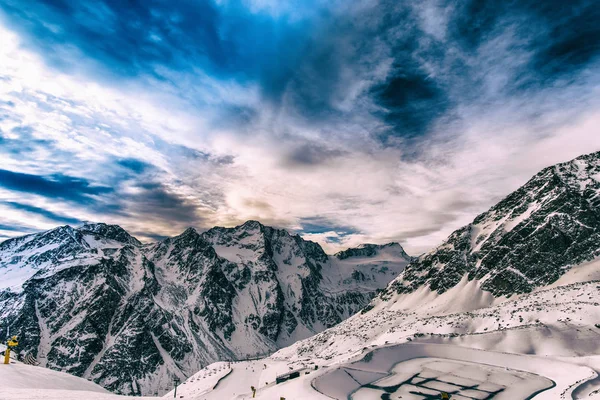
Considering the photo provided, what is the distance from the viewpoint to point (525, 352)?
66.0m

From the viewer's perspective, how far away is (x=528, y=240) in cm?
14838

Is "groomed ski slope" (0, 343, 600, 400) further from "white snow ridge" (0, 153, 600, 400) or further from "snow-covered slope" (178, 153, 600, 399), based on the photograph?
"snow-covered slope" (178, 153, 600, 399)

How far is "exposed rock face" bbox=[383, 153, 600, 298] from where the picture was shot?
134 meters

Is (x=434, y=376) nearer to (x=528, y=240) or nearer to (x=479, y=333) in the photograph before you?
(x=479, y=333)

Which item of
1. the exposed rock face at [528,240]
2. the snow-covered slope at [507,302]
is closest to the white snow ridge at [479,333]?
the snow-covered slope at [507,302]

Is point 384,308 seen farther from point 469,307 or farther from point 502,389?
point 502,389

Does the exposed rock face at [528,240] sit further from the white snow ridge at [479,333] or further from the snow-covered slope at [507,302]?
the white snow ridge at [479,333]

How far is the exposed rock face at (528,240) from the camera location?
440 feet

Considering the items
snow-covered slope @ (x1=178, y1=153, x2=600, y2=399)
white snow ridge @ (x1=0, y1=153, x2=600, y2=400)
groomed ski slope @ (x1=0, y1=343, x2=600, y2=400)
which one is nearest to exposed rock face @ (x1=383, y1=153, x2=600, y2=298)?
snow-covered slope @ (x1=178, y1=153, x2=600, y2=399)

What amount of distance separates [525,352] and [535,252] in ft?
304

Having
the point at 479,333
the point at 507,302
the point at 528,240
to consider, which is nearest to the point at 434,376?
the point at 479,333

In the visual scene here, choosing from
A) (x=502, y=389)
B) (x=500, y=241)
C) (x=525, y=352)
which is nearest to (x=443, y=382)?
(x=502, y=389)

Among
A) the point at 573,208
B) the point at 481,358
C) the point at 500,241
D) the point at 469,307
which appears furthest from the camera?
the point at 500,241

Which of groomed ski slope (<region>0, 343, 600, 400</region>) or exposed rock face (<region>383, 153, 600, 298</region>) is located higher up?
exposed rock face (<region>383, 153, 600, 298</region>)
